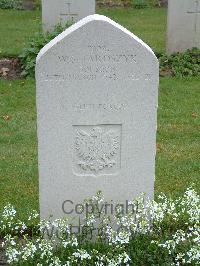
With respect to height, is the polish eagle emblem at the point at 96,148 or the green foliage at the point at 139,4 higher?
the green foliage at the point at 139,4

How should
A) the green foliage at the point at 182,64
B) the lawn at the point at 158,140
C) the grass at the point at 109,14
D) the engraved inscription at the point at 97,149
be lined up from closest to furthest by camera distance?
the engraved inscription at the point at 97,149
the lawn at the point at 158,140
the green foliage at the point at 182,64
the grass at the point at 109,14

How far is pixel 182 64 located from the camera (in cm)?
1002

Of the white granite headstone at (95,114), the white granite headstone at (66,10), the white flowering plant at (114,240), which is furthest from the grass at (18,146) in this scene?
the white granite headstone at (66,10)

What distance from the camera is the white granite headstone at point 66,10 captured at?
10.1 metres

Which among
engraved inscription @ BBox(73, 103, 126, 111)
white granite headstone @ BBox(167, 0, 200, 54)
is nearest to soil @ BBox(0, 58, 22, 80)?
white granite headstone @ BBox(167, 0, 200, 54)

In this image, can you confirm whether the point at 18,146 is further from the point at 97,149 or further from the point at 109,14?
the point at 109,14

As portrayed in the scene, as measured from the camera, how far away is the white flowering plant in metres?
4.14

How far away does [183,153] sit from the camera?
6609mm

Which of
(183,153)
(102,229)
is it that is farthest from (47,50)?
(183,153)

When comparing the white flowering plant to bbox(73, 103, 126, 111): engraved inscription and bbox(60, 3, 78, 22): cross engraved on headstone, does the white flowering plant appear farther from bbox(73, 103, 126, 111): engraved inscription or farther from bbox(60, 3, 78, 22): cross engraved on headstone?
bbox(60, 3, 78, 22): cross engraved on headstone

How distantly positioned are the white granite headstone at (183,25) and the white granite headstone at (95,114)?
6.17 meters

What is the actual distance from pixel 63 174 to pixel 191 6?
6588 millimetres

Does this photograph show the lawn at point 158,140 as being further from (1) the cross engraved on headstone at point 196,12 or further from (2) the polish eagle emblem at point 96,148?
(1) the cross engraved on headstone at point 196,12

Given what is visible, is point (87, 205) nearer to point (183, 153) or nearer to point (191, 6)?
point (183, 153)
